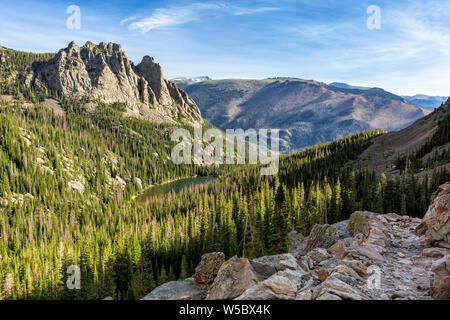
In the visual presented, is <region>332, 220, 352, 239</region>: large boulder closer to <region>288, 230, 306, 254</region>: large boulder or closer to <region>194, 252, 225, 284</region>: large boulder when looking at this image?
<region>288, 230, 306, 254</region>: large boulder

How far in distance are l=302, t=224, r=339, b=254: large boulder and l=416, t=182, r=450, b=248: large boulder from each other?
12.5m

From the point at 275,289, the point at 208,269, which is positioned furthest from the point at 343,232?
the point at 275,289

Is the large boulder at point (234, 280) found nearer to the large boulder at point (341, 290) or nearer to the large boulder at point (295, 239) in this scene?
the large boulder at point (341, 290)

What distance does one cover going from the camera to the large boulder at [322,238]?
3475cm

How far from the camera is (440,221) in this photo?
71.9 ft

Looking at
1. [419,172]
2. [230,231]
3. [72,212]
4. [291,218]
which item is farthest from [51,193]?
[419,172]

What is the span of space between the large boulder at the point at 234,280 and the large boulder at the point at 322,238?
58.6 feet

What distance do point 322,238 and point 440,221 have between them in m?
15.9

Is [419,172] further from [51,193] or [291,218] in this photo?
[51,193]

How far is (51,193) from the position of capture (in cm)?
18450

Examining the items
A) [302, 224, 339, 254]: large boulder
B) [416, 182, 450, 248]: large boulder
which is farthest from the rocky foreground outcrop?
[302, 224, 339, 254]: large boulder

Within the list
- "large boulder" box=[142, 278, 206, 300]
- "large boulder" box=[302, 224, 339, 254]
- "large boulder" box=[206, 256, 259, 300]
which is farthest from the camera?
"large boulder" box=[302, 224, 339, 254]

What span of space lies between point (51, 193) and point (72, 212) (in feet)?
103

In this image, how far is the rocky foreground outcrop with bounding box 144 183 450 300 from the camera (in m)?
14.4
